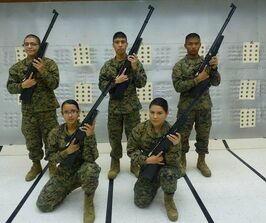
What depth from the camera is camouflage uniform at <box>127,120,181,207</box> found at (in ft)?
8.38

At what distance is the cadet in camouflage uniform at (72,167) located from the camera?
2.56 m

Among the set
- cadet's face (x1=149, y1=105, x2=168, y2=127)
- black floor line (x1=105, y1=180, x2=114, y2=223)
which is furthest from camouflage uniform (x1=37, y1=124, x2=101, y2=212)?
cadet's face (x1=149, y1=105, x2=168, y2=127)

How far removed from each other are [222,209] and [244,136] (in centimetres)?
190

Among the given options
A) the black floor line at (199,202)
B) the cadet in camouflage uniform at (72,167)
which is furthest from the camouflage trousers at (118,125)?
the black floor line at (199,202)

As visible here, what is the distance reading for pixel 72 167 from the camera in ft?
8.95

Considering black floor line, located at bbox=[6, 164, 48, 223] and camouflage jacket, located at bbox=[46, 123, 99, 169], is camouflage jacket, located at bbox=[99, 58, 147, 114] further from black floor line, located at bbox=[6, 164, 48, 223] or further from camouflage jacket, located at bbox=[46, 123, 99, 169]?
black floor line, located at bbox=[6, 164, 48, 223]

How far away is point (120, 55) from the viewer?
3.20m

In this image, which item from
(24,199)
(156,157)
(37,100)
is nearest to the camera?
(156,157)

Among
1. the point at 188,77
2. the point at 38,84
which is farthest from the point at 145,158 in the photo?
the point at 38,84

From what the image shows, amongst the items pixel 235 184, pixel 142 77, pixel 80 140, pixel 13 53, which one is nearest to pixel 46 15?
pixel 13 53

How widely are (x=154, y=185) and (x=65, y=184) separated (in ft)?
2.26

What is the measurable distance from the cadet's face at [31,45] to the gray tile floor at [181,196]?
1.17m

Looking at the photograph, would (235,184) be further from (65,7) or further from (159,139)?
(65,7)

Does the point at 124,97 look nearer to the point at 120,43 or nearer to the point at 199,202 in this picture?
the point at 120,43
